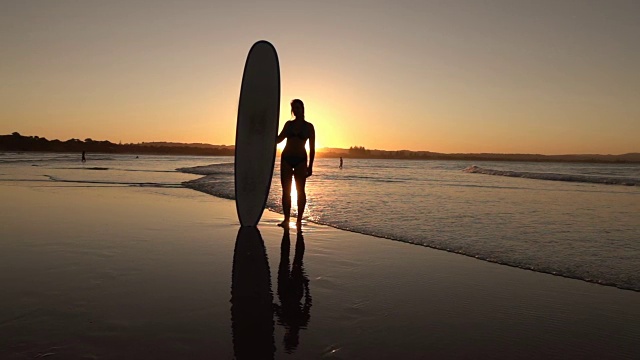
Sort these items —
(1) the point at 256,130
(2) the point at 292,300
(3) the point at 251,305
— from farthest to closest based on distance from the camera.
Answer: (1) the point at 256,130, (2) the point at 292,300, (3) the point at 251,305

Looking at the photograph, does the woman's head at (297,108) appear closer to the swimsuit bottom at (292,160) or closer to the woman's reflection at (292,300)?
the swimsuit bottom at (292,160)

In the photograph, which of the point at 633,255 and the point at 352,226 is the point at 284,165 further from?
the point at 633,255

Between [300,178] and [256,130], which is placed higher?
[256,130]

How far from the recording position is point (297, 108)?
618 cm

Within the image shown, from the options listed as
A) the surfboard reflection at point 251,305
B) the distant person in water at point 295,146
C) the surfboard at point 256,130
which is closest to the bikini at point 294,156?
the distant person in water at point 295,146

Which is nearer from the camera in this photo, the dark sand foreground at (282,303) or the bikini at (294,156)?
the dark sand foreground at (282,303)

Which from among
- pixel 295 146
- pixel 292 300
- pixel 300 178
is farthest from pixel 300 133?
pixel 292 300

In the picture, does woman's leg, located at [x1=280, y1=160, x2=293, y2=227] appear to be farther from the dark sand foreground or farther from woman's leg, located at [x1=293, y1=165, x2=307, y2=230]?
the dark sand foreground

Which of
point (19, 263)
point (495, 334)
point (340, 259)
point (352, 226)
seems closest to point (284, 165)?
point (352, 226)

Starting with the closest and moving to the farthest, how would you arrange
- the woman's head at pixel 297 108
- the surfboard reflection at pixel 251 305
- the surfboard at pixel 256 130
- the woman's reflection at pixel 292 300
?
1. the surfboard reflection at pixel 251 305
2. the woman's reflection at pixel 292 300
3. the woman's head at pixel 297 108
4. the surfboard at pixel 256 130

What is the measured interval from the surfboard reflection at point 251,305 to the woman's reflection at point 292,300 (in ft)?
0.25

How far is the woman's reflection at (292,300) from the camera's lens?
8.07 ft

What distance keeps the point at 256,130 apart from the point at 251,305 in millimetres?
3954

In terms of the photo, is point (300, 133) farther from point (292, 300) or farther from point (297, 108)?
point (292, 300)
